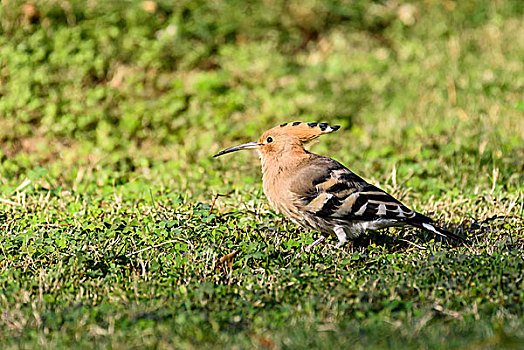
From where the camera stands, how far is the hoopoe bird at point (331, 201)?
15.7ft

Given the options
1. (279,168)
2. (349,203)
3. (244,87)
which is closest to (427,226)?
(349,203)

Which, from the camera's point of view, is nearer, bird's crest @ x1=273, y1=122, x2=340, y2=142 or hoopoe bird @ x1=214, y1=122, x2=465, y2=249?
hoopoe bird @ x1=214, y1=122, x2=465, y2=249

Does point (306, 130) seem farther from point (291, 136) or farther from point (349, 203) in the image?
point (349, 203)

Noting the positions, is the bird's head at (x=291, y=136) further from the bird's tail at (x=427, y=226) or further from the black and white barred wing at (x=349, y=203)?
the bird's tail at (x=427, y=226)

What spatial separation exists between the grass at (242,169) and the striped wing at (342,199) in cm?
23

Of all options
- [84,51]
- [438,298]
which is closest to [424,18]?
[84,51]

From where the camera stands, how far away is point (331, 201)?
190 inches

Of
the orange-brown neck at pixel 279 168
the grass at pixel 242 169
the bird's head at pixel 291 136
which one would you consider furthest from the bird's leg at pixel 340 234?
the bird's head at pixel 291 136

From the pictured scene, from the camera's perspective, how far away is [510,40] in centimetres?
935

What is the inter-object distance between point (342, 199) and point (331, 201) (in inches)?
2.9

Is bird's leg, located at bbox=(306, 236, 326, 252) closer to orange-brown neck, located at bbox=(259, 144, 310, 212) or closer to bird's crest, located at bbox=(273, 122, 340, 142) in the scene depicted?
orange-brown neck, located at bbox=(259, 144, 310, 212)

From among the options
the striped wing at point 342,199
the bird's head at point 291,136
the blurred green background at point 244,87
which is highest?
the bird's head at point 291,136

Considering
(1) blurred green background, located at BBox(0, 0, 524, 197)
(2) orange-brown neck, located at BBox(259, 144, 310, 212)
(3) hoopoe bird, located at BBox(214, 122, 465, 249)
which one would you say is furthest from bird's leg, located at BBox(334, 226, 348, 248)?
(1) blurred green background, located at BBox(0, 0, 524, 197)

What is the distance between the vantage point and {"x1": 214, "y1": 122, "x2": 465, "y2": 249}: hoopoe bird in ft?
15.7
